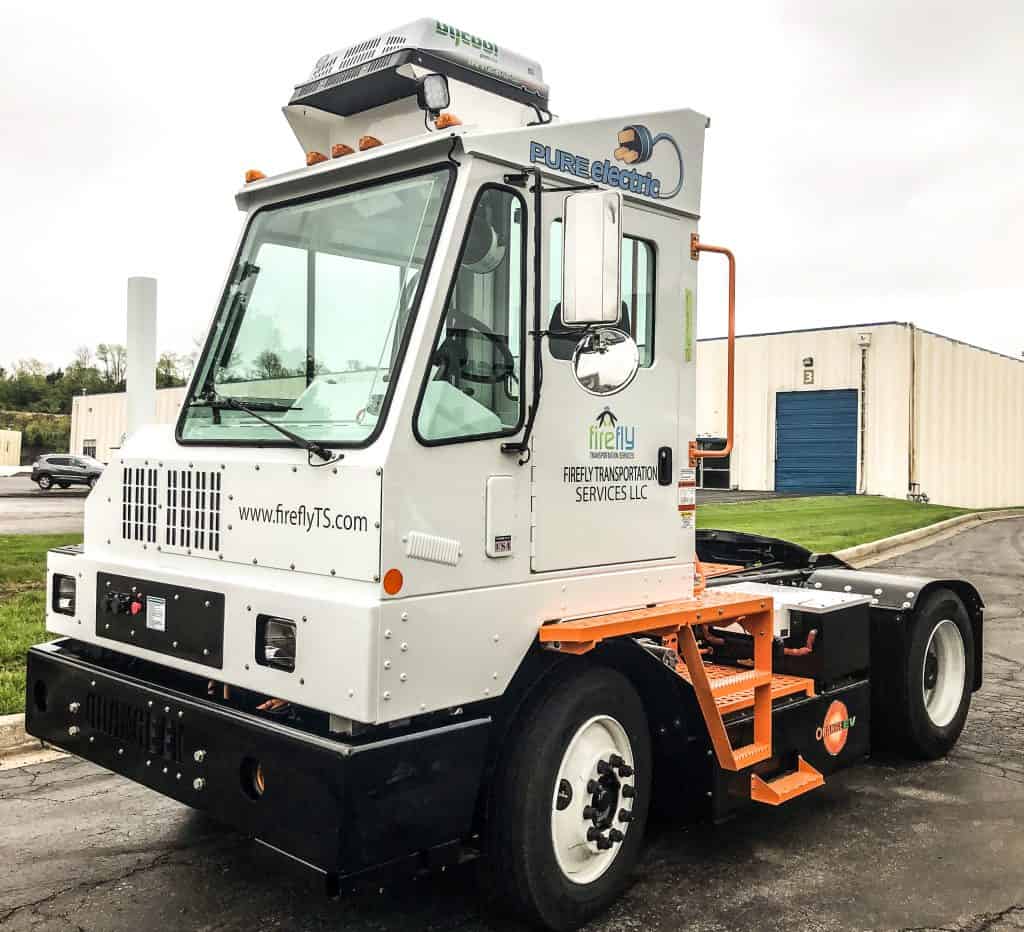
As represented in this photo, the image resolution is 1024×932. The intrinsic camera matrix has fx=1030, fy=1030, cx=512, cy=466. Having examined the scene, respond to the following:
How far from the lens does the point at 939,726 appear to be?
20.1 ft

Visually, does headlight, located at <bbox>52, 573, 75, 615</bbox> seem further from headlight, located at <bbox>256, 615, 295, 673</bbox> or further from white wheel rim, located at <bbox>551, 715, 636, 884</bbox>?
white wheel rim, located at <bbox>551, 715, 636, 884</bbox>

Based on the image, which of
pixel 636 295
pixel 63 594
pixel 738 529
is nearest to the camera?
pixel 636 295

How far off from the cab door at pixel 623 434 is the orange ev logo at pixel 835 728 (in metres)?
1.34

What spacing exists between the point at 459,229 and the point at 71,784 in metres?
3.81

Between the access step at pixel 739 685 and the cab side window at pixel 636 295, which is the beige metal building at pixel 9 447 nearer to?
the access step at pixel 739 685

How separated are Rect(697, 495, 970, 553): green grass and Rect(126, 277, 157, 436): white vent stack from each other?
12954 millimetres

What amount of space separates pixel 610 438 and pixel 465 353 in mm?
810

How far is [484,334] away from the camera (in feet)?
12.0

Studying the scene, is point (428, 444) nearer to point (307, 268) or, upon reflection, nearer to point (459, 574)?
point (459, 574)

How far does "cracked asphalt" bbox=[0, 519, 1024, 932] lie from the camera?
393 cm

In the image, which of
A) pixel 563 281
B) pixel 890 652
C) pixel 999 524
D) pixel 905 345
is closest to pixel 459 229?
pixel 563 281

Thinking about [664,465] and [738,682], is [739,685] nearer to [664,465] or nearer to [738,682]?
[738,682]

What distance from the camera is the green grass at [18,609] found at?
675 centimetres

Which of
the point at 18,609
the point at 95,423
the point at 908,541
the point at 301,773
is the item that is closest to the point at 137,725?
the point at 301,773
